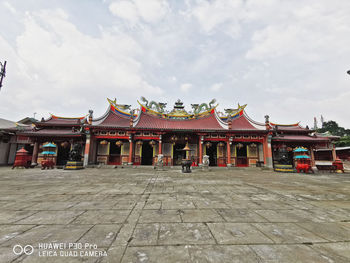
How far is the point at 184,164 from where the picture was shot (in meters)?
11.4

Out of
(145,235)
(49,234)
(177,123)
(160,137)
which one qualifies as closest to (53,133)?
(160,137)

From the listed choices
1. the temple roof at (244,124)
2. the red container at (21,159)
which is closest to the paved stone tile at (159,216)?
the temple roof at (244,124)

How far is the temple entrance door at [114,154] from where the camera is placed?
51.6 feet

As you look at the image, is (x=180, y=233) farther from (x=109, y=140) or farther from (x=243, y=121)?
(x=243, y=121)

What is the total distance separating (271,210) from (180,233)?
2.29 metres

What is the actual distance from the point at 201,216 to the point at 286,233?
131 centimetres

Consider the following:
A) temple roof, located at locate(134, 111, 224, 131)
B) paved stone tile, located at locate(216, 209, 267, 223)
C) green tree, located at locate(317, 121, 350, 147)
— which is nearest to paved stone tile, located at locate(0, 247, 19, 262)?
paved stone tile, located at locate(216, 209, 267, 223)

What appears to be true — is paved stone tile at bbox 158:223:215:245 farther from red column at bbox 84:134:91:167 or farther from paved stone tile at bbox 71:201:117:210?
red column at bbox 84:134:91:167

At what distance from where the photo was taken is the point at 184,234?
2.13 m

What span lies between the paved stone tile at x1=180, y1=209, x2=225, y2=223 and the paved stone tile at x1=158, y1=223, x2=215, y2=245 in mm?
215

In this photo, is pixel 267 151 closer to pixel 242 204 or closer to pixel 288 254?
pixel 242 204

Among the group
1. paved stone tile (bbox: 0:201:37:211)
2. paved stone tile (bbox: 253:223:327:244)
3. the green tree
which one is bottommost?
paved stone tile (bbox: 0:201:37:211)

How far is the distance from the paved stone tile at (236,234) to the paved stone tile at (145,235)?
85cm

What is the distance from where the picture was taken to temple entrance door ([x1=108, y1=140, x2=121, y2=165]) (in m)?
15.7
